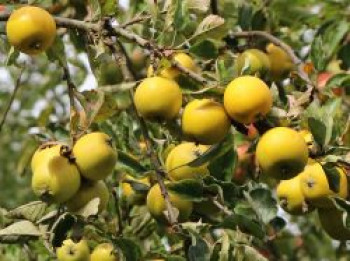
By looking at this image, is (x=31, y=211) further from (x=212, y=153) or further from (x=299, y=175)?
(x=299, y=175)

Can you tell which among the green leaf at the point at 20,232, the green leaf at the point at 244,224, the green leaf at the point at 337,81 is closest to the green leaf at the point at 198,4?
the green leaf at the point at 337,81

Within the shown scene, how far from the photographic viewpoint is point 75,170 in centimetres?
152

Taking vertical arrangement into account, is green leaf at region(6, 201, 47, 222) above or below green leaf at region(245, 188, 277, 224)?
above

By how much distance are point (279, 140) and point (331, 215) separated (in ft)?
0.96

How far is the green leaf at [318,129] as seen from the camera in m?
1.52

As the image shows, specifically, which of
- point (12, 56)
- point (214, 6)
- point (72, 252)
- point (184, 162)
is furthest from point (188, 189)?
point (214, 6)

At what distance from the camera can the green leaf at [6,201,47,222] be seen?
1.62m

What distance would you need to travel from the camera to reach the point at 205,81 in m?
1.56

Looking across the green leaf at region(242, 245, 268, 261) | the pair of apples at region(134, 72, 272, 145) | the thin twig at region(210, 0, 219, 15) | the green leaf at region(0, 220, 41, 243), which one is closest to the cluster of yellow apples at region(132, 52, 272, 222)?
the pair of apples at region(134, 72, 272, 145)

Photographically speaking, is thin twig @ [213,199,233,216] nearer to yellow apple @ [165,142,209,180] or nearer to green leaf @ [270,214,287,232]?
yellow apple @ [165,142,209,180]

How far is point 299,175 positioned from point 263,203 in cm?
11

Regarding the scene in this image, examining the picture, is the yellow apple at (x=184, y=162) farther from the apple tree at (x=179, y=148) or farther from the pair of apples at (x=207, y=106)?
the pair of apples at (x=207, y=106)

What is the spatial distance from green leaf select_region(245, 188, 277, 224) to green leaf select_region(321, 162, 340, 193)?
0.18 m

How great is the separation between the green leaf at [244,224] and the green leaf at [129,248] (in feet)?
0.63
